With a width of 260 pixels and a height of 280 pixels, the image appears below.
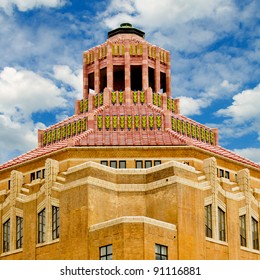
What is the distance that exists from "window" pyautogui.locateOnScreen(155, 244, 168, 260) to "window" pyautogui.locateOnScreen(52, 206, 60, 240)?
955 centimetres

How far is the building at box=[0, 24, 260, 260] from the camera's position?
63000 millimetres

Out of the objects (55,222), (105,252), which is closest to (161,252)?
(105,252)

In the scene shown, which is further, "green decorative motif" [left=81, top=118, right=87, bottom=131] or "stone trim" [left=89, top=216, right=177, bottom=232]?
"green decorative motif" [left=81, top=118, right=87, bottom=131]

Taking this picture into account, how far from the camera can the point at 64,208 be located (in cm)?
Result: 6606

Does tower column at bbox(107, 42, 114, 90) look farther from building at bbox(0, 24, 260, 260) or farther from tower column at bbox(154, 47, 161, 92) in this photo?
tower column at bbox(154, 47, 161, 92)

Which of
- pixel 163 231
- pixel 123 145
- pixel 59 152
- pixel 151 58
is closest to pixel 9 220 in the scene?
pixel 59 152

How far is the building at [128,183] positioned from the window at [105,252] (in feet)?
0.29

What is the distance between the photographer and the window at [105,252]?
60.5 metres

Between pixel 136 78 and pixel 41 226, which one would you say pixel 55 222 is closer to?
pixel 41 226

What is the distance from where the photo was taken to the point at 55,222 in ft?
221

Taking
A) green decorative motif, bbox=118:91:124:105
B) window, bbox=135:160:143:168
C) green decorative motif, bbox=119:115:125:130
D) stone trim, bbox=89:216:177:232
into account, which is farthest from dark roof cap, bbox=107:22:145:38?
stone trim, bbox=89:216:177:232

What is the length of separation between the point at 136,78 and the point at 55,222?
2366 cm

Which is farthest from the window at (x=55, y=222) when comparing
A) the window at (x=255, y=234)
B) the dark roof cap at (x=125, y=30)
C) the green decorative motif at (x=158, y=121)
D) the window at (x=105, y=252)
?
the dark roof cap at (x=125, y=30)
